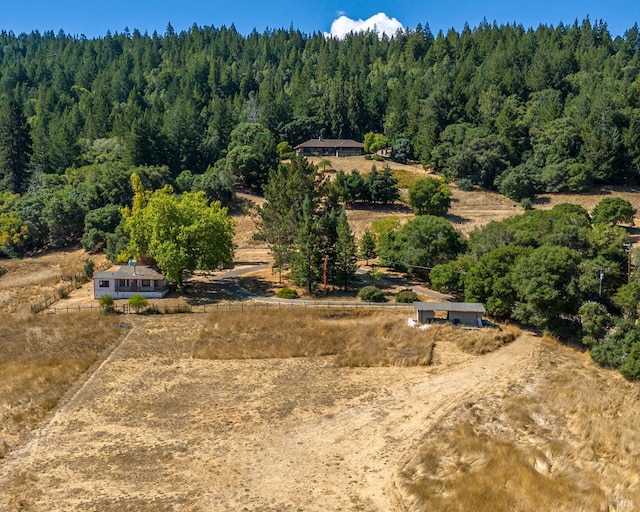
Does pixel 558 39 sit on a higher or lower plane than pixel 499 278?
higher

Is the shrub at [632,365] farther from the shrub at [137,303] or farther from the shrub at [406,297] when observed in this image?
the shrub at [137,303]

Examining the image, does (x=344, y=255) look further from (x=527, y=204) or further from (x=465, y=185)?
(x=465, y=185)

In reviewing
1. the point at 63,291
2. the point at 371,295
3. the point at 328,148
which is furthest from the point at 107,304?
the point at 328,148

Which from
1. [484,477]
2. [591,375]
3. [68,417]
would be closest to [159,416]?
[68,417]

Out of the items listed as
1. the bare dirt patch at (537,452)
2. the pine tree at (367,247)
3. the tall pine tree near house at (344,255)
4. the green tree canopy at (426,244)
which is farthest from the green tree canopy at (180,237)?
the bare dirt patch at (537,452)

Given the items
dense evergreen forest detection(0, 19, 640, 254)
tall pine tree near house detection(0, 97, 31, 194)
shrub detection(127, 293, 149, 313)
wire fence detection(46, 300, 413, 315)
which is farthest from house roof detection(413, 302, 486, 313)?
tall pine tree near house detection(0, 97, 31, 194)

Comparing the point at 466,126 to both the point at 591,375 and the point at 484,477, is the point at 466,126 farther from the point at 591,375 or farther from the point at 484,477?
the point at 484,477
